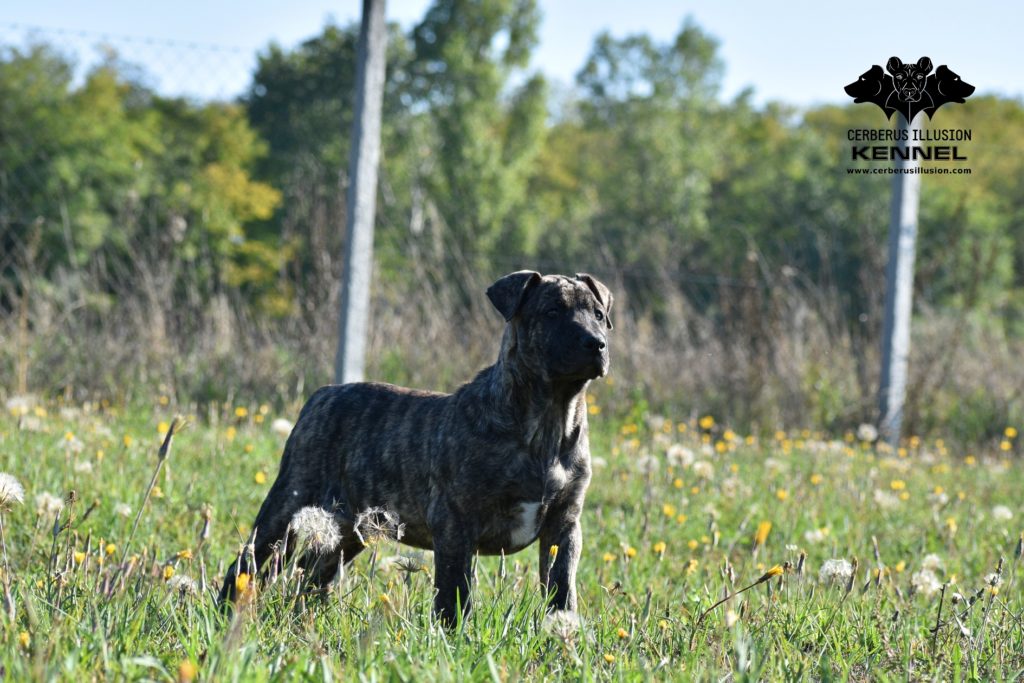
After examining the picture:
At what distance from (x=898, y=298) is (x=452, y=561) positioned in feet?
22.8

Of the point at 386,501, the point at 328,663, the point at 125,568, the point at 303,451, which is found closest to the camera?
the point at 328,663

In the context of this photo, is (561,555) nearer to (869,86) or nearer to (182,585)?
(182,585)

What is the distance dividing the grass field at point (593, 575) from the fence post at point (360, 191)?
0.66 metres

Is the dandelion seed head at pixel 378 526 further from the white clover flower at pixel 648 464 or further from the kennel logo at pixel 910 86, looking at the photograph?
the kennel logo at pixel 910 86

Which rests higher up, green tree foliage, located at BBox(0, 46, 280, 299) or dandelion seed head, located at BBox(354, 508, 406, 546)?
green tree foliage, located at BBox(0, 46, 280, 299)

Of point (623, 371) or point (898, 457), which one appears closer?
point (898, 457)

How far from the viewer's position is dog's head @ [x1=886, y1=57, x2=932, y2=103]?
831 cm

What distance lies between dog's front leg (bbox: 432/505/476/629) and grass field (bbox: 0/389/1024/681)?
73mm

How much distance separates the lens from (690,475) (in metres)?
6.46

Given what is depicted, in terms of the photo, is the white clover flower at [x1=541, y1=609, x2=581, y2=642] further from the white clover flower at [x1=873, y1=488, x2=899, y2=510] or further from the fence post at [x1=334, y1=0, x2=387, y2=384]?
the fence post at [x1=334, y1=0, x2=387, y2=384]

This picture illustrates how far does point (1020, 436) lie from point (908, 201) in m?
2.47

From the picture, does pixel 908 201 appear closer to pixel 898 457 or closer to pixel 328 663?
pixel 898 457

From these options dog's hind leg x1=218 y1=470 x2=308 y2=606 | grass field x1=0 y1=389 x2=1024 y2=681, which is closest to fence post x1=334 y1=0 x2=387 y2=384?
grass field x1=0 y1=389 x2=1024 y2=681

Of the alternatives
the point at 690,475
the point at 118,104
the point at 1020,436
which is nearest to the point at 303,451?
the point at 690,475
